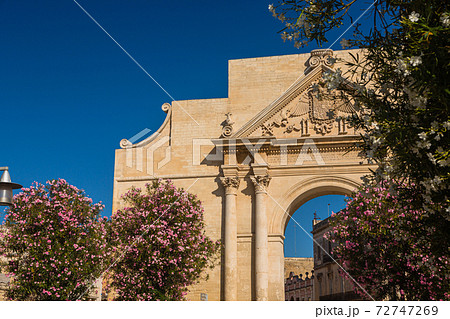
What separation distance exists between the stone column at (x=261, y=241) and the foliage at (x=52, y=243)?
5733 mm

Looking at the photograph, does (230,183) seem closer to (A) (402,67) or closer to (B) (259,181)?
(B) (259,181)

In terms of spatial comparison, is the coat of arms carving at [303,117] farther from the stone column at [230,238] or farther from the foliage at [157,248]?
the foliage at [157,248]

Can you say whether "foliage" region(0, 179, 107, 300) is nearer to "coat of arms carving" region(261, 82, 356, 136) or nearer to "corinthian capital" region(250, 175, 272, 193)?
"corinthian capital" region(250, 175, 272, 193)

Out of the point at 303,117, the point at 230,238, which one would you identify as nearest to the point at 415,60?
the point at 230,238

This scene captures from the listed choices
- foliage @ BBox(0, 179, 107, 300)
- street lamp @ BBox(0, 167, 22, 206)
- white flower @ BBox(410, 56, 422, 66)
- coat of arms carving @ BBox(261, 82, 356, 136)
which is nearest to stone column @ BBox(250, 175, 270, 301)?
coat of arms carving @ BBox(261, 82, 356, 136)

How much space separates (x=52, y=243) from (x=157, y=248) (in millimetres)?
3413

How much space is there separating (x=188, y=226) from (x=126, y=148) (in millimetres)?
5807

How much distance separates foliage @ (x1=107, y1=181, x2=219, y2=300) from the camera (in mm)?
17781

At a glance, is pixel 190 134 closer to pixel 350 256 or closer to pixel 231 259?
pixel 231 259

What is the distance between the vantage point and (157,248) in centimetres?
1803

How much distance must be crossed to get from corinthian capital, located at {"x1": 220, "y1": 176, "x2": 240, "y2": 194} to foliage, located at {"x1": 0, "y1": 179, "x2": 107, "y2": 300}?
5.35 meters

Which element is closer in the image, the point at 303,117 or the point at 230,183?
A: the point at 230,183

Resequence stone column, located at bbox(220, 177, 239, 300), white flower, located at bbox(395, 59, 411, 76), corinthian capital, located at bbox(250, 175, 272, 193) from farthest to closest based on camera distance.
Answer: corinthian capital, located at bbox(250, 175, 272, 193) < stone column, located at bbox(220, 177, 239, 300) < white flower, located at bbox(395, 59, 411, 76)

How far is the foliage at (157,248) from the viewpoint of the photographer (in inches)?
700
